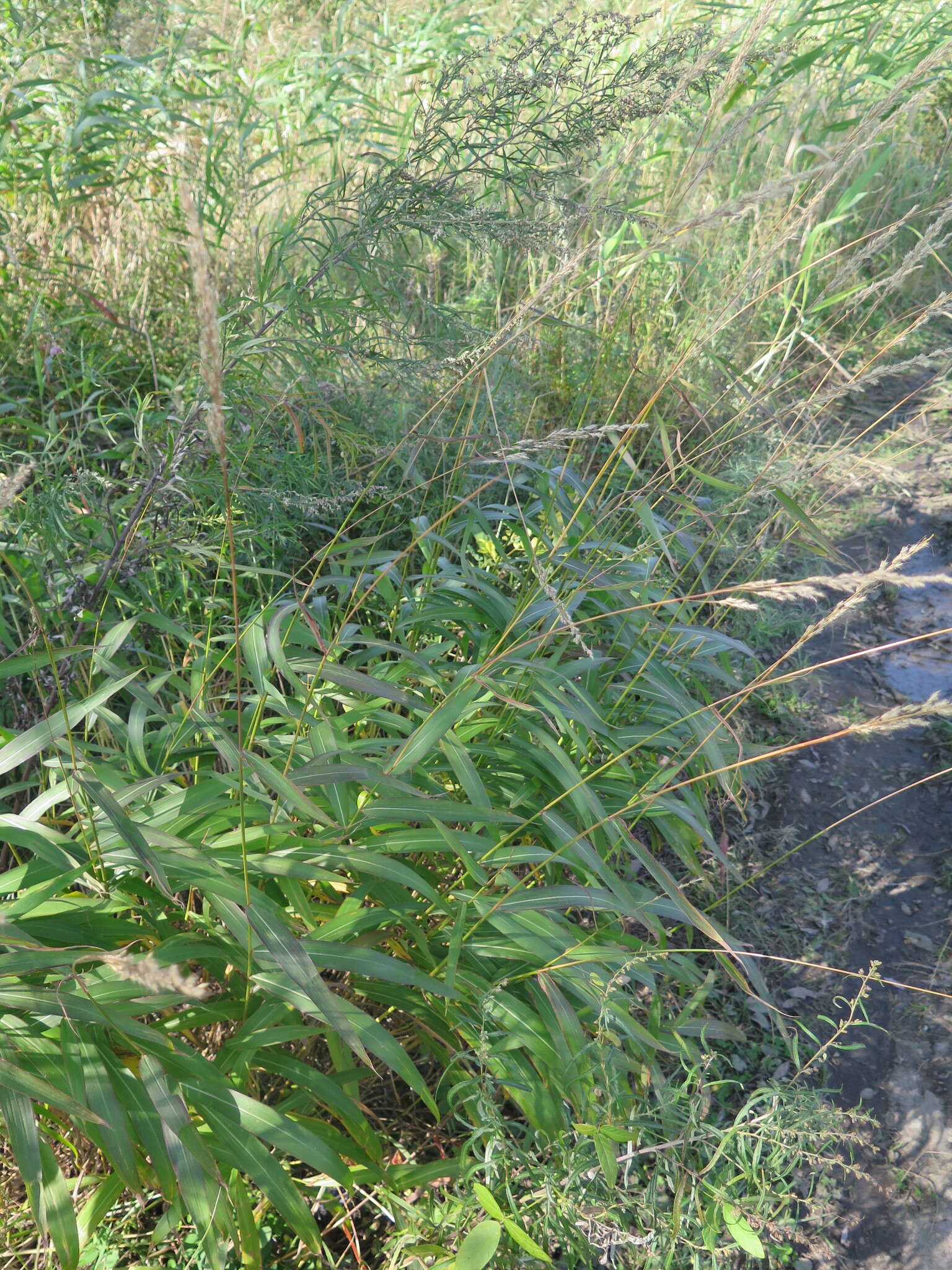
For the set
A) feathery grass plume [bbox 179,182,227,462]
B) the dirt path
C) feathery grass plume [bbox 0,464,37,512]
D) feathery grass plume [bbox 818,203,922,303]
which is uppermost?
feathery grass plume [bbox 179,182,227,462]

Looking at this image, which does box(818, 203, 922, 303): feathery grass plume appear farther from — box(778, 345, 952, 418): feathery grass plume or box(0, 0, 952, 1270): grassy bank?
box(778, 345, 952, 418): feathery grass plume

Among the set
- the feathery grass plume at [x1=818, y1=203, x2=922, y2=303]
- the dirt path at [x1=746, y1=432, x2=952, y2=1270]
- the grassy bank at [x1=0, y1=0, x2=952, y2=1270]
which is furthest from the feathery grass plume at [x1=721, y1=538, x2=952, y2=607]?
the feathery grass plume at [x1=818, y1=203, x2=922, y2=303]

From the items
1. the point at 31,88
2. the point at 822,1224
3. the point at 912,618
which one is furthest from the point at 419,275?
the point at 822,1224

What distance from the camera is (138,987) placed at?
133cm

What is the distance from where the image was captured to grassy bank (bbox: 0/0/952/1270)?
135 centimetres

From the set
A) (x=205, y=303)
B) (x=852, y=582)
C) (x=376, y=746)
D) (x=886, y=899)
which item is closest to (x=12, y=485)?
(x=205, y=303)

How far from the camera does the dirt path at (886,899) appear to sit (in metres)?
1.86

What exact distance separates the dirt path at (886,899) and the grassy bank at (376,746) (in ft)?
0.51

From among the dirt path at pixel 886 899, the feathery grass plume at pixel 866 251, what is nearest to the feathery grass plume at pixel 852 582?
the dirt path at pixel 886 899

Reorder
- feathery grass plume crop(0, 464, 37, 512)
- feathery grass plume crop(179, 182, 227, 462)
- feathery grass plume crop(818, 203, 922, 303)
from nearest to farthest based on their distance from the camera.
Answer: feathery grass plume crop(179, 182, 227, 462) → feathery grass plume crop(0, 464, 37, 512) → feathery grass plume crop(818, 203, 922, 303)

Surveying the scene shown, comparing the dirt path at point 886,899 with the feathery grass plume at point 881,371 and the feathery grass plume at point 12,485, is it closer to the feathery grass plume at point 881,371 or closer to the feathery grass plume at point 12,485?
the feathery grass plume at point 881,371

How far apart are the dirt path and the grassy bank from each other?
0.16 m

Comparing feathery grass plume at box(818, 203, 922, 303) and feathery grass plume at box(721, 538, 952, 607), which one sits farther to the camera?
feathery grass plume at box(818, 203, 922, 303)

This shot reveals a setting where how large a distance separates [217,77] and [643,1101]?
4.36 m
